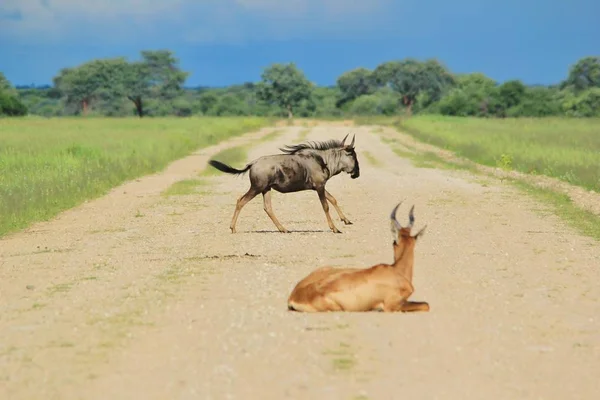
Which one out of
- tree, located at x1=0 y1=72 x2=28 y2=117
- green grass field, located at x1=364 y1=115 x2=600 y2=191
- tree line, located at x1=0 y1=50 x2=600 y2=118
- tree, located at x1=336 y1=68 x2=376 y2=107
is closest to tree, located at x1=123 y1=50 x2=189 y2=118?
tree line, located at x1=0 y1=50 x2=600 y2=118

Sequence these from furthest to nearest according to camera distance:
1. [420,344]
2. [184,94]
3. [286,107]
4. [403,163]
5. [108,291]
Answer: [184,94] < [286,107] < [403,163] < [108,291] < [420,344]

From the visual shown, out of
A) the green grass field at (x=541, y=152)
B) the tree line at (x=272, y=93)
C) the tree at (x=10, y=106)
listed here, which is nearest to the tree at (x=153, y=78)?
the tree line at (x=272, y=93)

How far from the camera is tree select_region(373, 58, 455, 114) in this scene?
150625 millimetres

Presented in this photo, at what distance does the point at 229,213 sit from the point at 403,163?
16319mm

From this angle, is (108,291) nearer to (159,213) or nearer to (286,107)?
(159,213)

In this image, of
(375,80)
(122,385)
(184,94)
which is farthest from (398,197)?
(375,80)

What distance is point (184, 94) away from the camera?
142 metres

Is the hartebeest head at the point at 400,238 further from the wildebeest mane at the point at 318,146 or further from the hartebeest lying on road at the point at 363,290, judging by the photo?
the wildebeest mane at the point at 318,146

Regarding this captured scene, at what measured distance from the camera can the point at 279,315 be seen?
9.06 metres

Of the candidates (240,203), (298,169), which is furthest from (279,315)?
(240,203)

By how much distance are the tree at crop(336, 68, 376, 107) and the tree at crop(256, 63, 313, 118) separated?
131 feet

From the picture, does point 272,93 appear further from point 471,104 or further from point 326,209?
point 326,209

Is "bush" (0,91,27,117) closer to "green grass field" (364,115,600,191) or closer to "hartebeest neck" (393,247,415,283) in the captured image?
"green grass field" (364,115,600,191)

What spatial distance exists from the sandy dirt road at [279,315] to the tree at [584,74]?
4408 inches
